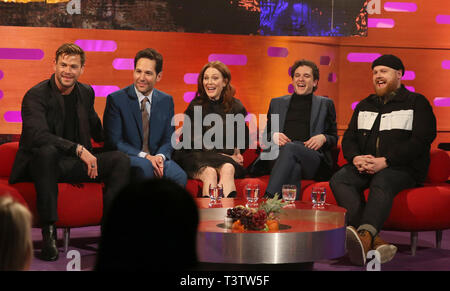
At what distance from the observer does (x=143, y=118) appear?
16.0ft

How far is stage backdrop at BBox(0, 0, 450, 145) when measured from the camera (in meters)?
5.60

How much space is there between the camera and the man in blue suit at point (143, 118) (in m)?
4.69

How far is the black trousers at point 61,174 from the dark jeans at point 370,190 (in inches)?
57.9

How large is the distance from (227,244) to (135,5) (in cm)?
317

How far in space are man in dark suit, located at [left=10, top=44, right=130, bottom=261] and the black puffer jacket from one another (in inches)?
67.8

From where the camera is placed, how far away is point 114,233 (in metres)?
0.99

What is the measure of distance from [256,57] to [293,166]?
64.5 inches

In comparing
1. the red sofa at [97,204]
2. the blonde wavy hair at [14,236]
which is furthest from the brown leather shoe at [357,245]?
the blonde wavy hair at [14,236]

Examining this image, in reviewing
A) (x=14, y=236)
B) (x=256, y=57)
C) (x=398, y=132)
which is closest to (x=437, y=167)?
(x=398, y=132)

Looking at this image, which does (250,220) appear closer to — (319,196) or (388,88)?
(319,196)

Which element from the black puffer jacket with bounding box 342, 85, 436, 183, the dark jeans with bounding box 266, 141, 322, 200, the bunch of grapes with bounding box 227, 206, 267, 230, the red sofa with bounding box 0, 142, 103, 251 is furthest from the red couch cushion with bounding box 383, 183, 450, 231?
the red sofa with bounding box 0, 142, 103, 251
